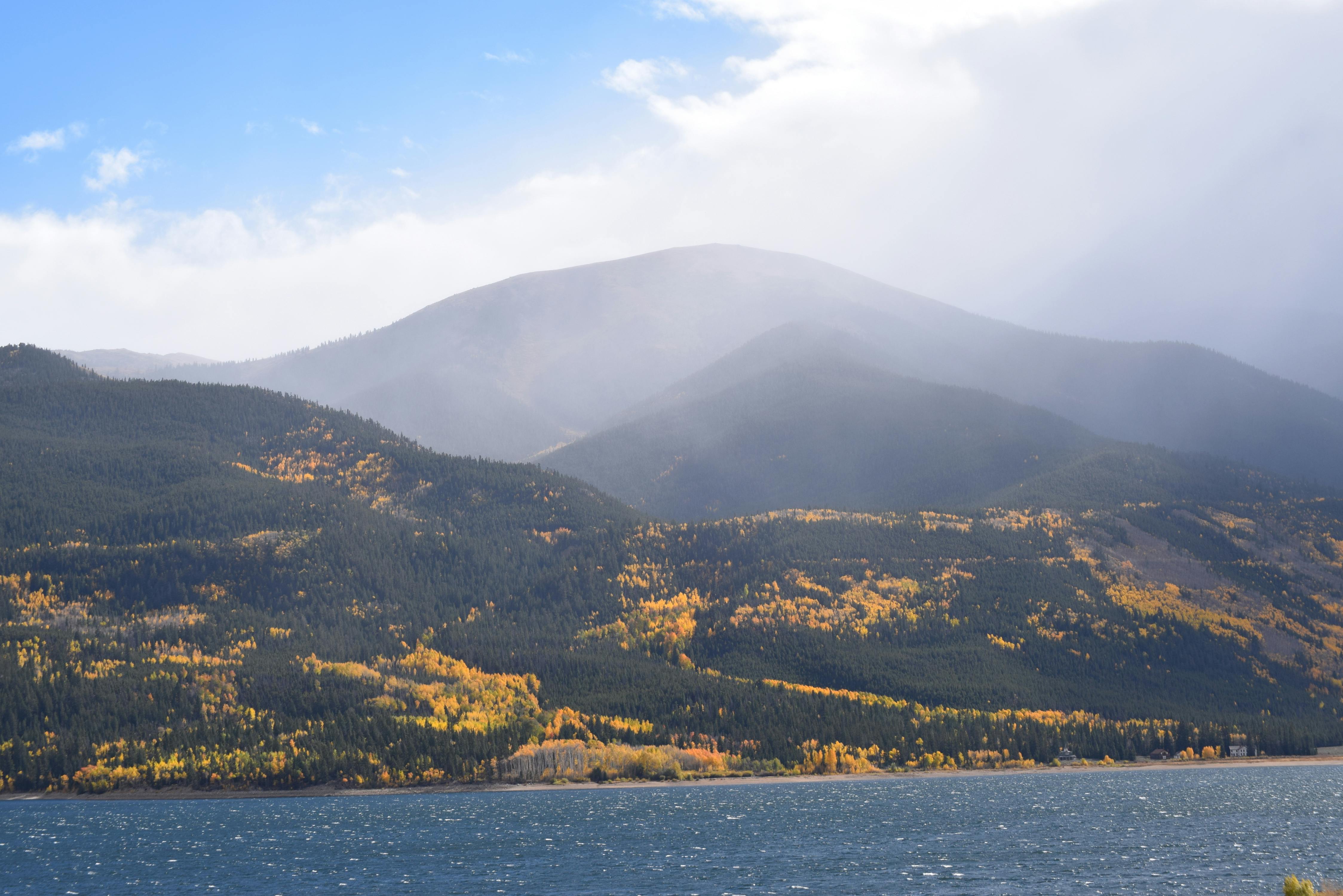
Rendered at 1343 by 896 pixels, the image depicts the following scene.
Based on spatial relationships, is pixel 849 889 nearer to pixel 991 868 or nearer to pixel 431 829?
pixel 991 868

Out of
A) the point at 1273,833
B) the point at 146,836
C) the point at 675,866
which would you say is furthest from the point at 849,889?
the point at 146,836

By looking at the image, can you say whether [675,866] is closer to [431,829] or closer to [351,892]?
[351,892]

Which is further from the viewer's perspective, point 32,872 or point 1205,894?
point 32,872

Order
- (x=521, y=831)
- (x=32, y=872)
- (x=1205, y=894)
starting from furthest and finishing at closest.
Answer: (x=521, y=831) < (x=32, y=872) < (x=1205, y=894)

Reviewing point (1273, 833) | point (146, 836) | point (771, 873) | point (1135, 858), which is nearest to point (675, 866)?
point (771, 873)

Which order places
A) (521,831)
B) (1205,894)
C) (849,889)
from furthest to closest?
1. (521,831)
2. (849,889)
3. (1205,894)

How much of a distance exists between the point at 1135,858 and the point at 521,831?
307 feet

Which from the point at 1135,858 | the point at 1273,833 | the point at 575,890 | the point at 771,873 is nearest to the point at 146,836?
the point at 575,890

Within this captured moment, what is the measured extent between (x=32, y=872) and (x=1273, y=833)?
546 ft

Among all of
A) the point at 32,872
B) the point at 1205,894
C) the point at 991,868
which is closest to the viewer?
the point at 1205,894

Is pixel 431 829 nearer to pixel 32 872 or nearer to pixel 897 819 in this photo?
pixel 32 872

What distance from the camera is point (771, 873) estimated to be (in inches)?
5787

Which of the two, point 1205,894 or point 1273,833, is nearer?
point 1205,894

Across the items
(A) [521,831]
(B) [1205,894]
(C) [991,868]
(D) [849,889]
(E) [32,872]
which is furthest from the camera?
(A) [521,831]
